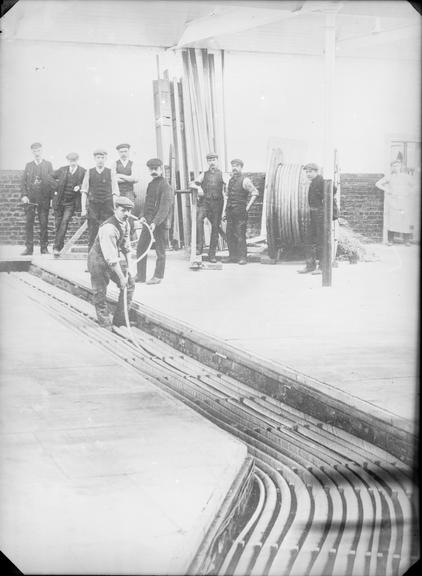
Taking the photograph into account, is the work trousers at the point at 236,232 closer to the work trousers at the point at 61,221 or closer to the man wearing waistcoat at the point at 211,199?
the man wearing waistcoat at the point at 211,199

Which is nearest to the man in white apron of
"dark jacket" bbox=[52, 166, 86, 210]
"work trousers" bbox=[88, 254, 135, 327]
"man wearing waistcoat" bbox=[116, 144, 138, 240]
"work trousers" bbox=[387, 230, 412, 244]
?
"work trousers" bbox=[387, 230, 412, 244]

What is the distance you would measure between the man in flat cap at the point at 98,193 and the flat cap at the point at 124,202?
22 mm

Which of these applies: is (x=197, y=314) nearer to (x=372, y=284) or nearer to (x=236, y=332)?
(x=236, y=332)

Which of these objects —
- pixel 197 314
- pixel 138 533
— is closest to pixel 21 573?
pixel 138 533

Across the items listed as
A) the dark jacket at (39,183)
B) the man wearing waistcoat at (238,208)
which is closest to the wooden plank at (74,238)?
the dark jacket at (39,183)

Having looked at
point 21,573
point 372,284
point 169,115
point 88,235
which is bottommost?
point 21,573

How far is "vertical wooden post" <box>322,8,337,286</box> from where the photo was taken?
13.1 feet

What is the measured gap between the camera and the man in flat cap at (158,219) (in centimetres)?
405

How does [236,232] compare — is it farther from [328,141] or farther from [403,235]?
[403,235]

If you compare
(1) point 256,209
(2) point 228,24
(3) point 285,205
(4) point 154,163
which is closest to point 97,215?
(4) point 154,163

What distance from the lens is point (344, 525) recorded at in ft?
11.4

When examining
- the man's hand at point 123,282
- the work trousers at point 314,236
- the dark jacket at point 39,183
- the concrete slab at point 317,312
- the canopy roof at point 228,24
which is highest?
the canopy roof at point 228,24

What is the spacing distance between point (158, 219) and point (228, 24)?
922 millimetres

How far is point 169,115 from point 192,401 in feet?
4.28
